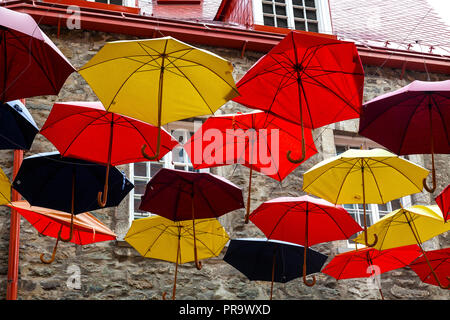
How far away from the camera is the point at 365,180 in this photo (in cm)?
646

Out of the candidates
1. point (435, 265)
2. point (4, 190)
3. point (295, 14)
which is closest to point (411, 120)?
point (435, 265)

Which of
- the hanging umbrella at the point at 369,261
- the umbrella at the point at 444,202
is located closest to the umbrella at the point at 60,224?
the hanging umbrella at the point at 369,261

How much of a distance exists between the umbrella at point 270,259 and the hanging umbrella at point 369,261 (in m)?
0.35

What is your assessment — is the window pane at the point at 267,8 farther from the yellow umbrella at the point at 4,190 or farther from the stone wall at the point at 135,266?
the yellow umbrella at the point at 4,190

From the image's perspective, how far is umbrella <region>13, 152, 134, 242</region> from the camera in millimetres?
5871

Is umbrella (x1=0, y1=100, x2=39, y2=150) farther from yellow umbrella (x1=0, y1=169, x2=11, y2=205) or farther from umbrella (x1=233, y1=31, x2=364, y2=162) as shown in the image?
umbrella (x1=233, y1=31, x2=364, y2=162)

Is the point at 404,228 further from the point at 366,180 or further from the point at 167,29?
the point at 167,29

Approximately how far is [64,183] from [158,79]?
1762 mm

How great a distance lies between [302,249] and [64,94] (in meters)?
4.11

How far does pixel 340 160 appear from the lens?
6023 millimetres

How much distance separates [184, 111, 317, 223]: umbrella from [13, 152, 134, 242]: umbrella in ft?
3.13

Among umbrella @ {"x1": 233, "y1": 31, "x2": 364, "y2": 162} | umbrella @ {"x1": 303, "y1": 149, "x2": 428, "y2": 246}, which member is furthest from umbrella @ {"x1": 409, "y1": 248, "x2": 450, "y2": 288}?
umbrella @ {"x1": 233, "y1": 31, "x2": 364, "y2": 162}

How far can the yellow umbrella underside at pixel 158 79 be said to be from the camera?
15.7 ft
